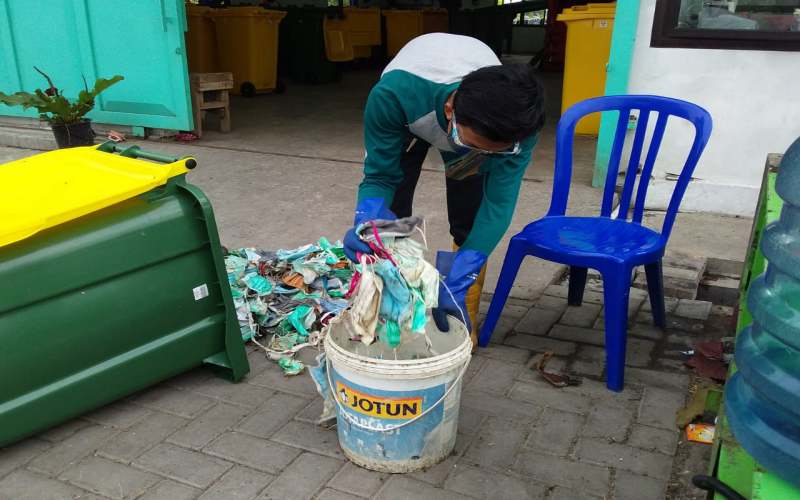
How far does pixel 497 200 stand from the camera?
7.98 feet

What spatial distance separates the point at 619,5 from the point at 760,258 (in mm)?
2812

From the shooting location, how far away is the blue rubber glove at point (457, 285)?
217cm

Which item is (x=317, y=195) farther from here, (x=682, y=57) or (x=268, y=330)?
(x=682, y=57)

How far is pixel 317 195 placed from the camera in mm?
4980

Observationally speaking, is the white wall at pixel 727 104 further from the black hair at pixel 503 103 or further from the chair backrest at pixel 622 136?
the black hair at pixel 503 103

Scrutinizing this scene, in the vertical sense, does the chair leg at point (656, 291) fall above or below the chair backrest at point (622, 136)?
below

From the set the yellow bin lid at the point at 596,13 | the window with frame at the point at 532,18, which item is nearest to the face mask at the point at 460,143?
the yellow bin lid at the point at 596,13

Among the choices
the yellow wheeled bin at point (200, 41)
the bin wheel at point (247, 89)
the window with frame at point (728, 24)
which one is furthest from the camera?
the bin wheel at point (247, 89)

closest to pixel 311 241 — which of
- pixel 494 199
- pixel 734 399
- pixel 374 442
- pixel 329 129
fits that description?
pixel 494 199

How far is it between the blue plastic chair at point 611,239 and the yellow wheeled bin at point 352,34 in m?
8.48

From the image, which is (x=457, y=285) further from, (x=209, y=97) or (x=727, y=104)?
(x=209, y=97)

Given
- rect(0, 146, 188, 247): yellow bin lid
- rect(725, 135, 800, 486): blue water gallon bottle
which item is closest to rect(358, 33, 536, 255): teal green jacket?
rect(0, 146, 188, 247): yellow bin lid

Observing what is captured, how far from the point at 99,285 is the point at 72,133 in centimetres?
422

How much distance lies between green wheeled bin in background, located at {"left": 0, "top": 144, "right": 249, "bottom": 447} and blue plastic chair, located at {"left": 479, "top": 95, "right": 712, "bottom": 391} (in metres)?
1.23
